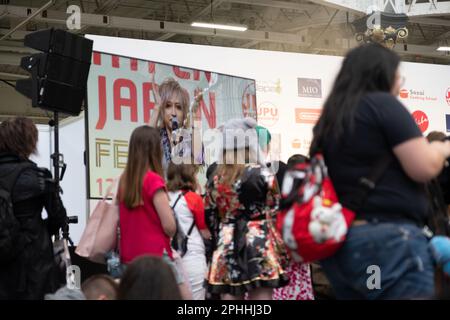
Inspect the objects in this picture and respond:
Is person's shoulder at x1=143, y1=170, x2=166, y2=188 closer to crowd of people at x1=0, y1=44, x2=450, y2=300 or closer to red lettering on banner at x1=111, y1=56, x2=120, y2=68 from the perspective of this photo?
crowd of people at x1=0, y1=44, x2=450, y2=300

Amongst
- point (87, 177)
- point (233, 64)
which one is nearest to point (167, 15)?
point (233, 64)

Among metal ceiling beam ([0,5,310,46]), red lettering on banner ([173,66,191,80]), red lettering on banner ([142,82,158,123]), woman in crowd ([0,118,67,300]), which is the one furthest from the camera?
metal ceiling beam ([0,5,310,46])

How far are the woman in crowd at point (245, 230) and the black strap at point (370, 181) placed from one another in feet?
5.18

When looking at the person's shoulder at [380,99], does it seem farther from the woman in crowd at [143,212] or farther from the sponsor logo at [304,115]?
the sponsor logo at [304,115]

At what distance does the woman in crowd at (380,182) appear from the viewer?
235cm

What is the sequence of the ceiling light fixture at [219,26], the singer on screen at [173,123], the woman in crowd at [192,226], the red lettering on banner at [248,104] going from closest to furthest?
the woman in crowd at [192,226], the singer on screen at [173,123], the red lettering on banner at [248,104], the ceiling light fixture at [219,26]

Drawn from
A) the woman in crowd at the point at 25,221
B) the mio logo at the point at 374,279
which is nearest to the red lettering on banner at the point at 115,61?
the woman in crowd at the point at 25,221

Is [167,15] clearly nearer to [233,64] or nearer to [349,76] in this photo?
[233,64]

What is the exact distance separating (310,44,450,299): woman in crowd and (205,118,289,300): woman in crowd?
4.68 ft

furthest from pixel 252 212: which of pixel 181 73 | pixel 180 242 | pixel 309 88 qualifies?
pixel 309 88

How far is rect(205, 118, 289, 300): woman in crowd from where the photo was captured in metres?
3.92

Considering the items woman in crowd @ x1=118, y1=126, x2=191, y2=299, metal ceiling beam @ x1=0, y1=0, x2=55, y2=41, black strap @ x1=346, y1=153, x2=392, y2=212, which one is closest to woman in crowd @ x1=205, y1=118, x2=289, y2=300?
woman in crowd @ x1=118, y1=126, x2=191, y2=299
